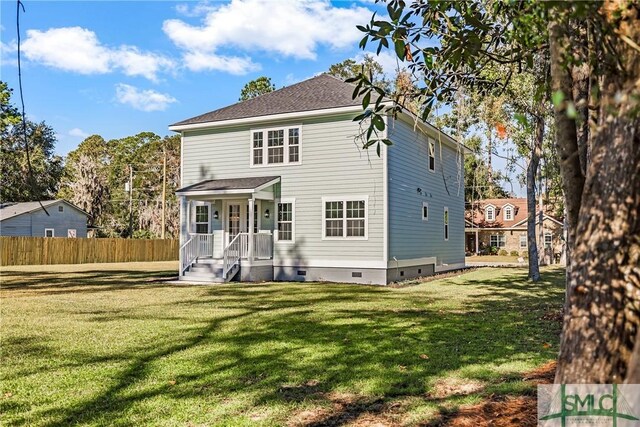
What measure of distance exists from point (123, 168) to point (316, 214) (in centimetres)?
4315

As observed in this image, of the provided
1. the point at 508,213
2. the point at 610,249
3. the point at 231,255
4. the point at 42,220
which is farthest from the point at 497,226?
the point at 610,249

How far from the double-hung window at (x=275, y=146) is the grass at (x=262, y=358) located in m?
7.54

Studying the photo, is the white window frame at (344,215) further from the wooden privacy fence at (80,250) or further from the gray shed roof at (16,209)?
the gray shed roof at (16,209)

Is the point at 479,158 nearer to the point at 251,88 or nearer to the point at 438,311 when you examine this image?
the point at 438,311

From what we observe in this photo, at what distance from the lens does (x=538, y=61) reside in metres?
7.13

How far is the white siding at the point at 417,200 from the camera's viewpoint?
17312 mm

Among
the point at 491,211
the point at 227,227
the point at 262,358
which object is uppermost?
the point at 491,211

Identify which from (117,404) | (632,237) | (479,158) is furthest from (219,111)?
(632,237)

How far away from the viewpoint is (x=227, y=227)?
19000mm

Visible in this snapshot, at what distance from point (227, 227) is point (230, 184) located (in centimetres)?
187

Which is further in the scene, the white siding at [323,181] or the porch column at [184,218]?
the porch column at [184,218]

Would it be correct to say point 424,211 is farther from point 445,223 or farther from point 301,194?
point 301,194

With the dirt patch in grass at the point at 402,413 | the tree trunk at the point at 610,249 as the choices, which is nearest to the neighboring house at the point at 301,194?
the dirt patch in grass at the point at 402,413

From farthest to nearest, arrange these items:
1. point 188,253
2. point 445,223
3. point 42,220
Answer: point 42,220 → point 445,223 → point 188,253
